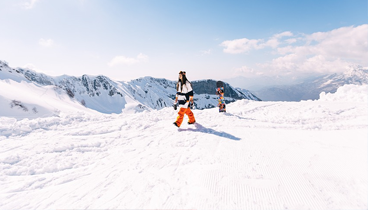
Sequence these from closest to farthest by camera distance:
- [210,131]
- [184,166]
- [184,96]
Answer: [184,166]
[210,131]
[184,96]

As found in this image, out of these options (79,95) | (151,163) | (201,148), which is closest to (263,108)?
(201,148)

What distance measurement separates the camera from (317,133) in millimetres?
6047

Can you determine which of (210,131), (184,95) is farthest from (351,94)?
(184,95)

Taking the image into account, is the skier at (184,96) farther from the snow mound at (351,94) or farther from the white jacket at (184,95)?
the snow mound at (351,94)

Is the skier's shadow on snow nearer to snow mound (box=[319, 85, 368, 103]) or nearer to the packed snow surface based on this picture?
the packed snow surface

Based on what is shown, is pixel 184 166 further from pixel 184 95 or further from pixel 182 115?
pixel 184 95

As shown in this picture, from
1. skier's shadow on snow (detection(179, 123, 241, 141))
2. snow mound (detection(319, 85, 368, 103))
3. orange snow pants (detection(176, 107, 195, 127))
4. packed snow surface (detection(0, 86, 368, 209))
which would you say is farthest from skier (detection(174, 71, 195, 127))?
snow mound (detection(319, 85, 368, 103))

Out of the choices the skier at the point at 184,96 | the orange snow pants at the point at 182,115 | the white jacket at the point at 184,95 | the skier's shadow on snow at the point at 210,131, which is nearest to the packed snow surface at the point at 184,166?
the skier's shadow on snow at the point at 210,131

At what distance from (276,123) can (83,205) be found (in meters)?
7.97

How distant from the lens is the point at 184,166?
3.91m

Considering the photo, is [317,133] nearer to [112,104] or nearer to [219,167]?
[219,167]

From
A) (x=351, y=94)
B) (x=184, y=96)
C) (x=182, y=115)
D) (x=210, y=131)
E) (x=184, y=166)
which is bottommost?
(x=184, y=166)

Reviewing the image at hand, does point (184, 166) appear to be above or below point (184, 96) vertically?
below

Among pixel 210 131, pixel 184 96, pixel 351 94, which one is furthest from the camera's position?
pixel 351 94
